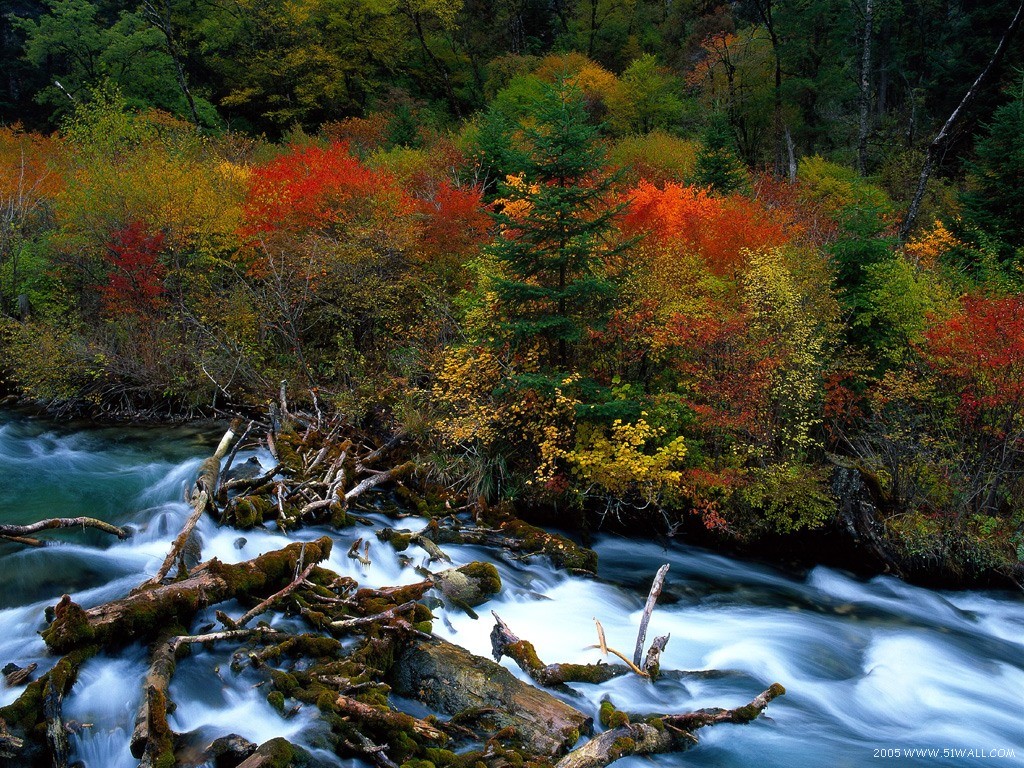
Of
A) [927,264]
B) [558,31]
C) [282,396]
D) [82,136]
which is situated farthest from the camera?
[558,31]

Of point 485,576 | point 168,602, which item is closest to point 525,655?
point 485,576

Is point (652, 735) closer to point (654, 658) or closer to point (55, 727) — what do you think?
point (654, 658)

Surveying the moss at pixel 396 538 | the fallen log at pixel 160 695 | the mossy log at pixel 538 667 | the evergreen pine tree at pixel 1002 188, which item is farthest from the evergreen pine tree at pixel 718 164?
the fallen log at pixel 160 695

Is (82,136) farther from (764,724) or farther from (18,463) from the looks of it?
(764,724)

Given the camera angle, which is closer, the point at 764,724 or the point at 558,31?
the point at 764,724

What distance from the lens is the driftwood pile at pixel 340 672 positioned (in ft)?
19.5

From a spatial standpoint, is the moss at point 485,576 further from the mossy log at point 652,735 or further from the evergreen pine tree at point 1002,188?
the evergreen pine tree at point 1002,188

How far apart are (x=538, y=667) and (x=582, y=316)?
7.48m

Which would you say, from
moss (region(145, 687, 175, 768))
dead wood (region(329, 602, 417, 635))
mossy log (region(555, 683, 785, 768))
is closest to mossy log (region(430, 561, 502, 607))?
dead wood (region(329, 602, 417, 635))

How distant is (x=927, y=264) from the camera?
1769 centimetres

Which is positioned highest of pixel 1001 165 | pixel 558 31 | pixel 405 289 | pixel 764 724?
pixel 558 31

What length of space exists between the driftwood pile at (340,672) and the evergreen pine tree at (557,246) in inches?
202

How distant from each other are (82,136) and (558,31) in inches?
1479

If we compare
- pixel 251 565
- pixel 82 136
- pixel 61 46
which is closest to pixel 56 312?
pixel 82 136
